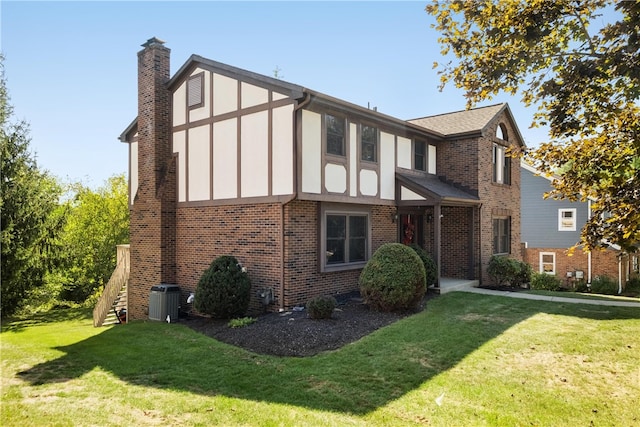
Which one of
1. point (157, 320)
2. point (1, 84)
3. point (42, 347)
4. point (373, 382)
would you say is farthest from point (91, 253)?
point (373, 382)

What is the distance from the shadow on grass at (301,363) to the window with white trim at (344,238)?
9.90 ft

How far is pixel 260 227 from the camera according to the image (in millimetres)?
11219

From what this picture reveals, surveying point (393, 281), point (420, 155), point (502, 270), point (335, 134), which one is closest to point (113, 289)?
point (335, 134)

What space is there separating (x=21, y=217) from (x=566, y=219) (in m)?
27.1

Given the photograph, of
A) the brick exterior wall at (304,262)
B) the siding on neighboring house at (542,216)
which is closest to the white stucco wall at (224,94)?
the brick exterior wall at (304,262)

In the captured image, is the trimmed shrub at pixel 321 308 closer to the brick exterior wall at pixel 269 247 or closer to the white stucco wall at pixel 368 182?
the brick exterior wall at pixel 269 247

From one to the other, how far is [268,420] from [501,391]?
10.6 ft

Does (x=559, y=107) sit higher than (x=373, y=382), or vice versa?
(x=559, y=107)

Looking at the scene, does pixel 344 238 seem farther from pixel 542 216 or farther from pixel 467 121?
pixel 542 216

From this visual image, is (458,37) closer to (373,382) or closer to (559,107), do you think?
(559,107)

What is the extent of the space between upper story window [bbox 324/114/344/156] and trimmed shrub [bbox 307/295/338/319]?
4.21 m

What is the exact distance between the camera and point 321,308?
30.9 ft

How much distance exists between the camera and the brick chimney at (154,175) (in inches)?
529

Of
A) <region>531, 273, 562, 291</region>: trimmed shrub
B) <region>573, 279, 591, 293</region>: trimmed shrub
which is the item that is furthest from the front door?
<region>573, 279, 591, 293</region>: trimmed shrub
